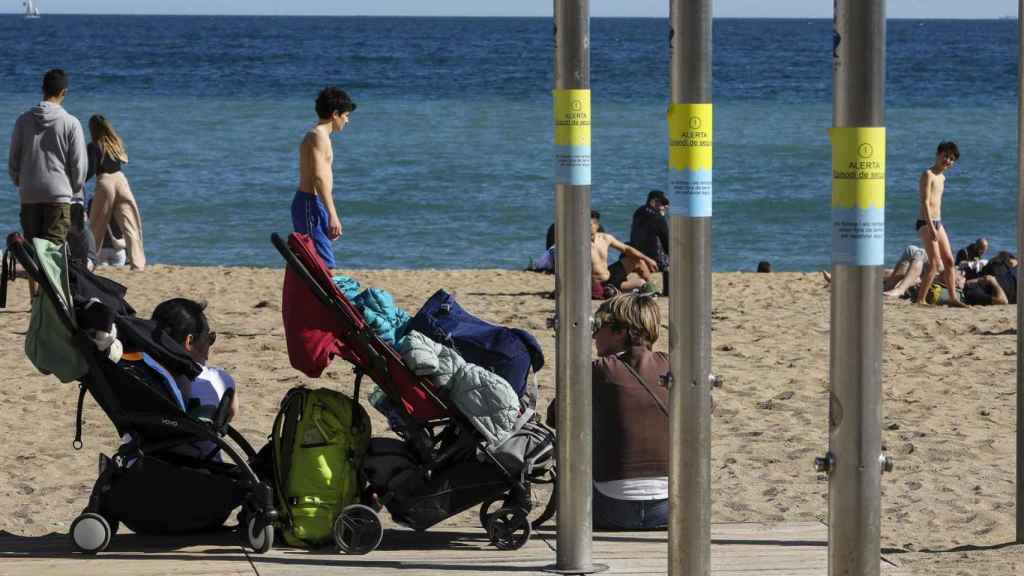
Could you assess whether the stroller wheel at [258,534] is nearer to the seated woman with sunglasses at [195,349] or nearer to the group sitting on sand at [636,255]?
the seated woman with sunglasses at [195,349]

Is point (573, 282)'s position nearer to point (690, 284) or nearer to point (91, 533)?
point (690, 284)

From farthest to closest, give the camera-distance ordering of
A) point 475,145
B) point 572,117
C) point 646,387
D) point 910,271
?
point 475,145 < point 910,271 < point 646,387 < point 572,117

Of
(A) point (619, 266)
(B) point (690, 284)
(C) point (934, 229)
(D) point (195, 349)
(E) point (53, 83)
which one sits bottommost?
(A) point (619, 266)

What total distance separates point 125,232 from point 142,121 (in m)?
32.1

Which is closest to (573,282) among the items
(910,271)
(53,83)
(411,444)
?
(411,444)

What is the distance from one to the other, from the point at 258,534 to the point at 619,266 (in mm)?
8544

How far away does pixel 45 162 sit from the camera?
10336mm

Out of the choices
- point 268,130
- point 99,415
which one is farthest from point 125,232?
point 268,130

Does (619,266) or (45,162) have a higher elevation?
(45,162)

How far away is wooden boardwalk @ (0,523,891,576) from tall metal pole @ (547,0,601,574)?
0.75ft

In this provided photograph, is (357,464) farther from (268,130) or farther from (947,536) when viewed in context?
(268,130)

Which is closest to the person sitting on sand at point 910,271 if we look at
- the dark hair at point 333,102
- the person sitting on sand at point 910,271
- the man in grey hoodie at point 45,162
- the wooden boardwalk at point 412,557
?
the person sitting on sand at point 910,271

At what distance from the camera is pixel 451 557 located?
553cm

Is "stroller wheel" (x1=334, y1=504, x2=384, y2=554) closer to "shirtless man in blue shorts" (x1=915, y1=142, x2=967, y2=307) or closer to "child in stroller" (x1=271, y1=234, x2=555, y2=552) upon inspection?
"child in stroller" (x1=271, y1=234, x2=555, y2=552)
